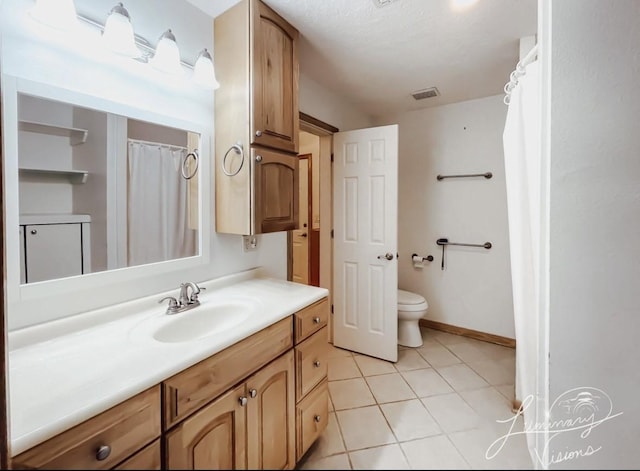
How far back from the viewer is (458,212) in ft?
7.76

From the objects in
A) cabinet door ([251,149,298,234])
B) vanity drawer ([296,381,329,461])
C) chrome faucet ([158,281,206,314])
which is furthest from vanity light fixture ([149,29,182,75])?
vanity drawer ([296,381,329,461])

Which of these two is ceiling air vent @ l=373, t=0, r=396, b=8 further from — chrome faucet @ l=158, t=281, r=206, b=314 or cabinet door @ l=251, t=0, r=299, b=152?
chrome faucet @ l=158, t=281, r=206, b=314

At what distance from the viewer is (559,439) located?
39 centimetres

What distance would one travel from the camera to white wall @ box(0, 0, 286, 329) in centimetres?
76

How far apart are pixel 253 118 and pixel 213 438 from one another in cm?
113

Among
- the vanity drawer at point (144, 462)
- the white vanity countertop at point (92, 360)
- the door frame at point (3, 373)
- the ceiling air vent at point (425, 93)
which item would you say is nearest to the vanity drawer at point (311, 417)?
the white vanity countertop at point (92, 360)

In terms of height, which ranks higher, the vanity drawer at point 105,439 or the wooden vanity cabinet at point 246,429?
the vanity drawer at point 105,439

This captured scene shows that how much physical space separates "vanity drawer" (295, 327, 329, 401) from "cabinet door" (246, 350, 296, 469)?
53mm

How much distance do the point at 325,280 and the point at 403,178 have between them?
1.27 meters

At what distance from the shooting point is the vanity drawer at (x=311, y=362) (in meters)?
1.09

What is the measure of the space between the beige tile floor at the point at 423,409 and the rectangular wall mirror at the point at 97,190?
0.93 m

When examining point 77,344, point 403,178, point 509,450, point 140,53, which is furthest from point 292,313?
point 403,178

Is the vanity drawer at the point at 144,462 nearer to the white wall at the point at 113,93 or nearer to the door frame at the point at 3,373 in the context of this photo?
the door frame at the point at 3,373

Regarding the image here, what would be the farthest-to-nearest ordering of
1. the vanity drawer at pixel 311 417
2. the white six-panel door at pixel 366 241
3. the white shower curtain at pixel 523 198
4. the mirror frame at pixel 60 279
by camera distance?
the white six-panel door at pixel 366 241 < the vanity drawer at pixel 311 417 < the mirror frame at pixel 60 279 < the white shower curtain at pixel 523 198
